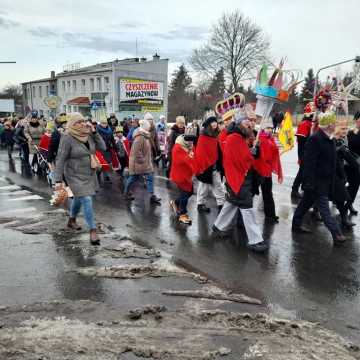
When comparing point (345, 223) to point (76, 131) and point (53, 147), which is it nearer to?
point (76, 131)

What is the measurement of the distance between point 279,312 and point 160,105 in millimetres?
44503

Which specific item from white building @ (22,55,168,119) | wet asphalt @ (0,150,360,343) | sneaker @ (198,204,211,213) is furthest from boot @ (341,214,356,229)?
white building @ (22,55,168,119)

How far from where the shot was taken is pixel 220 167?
302 inches

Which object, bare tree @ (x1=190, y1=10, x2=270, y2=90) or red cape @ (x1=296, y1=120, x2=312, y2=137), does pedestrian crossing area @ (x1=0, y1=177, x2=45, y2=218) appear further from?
bare tree @ (x1=190, y1=10, x2=270, y2=90)

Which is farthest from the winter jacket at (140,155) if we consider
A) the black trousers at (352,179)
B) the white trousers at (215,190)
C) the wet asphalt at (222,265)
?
the black trousers at (352,179)

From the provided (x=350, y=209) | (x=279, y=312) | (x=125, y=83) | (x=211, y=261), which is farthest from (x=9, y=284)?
(x=125, y=83)

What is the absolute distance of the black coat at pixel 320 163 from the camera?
6074 millimetres

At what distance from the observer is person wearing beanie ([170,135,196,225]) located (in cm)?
727

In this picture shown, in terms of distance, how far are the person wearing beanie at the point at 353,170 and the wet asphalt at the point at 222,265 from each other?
1030mm

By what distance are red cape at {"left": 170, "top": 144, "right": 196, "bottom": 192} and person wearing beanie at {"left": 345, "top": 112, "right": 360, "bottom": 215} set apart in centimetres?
271

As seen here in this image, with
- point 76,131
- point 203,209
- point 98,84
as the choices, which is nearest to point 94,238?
point 76,131

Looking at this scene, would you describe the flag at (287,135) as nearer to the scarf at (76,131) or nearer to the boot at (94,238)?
the scarf at (76,131)

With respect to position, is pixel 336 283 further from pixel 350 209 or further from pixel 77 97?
pixel 77 97

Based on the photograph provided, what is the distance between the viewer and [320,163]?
241 inches
